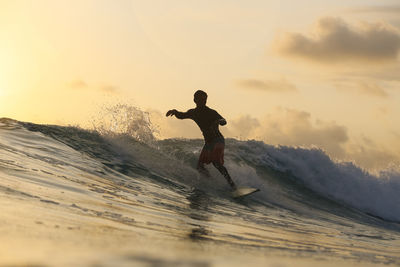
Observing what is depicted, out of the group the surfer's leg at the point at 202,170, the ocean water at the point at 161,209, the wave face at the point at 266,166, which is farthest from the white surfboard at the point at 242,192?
the surfer's leg at the point at 202,170

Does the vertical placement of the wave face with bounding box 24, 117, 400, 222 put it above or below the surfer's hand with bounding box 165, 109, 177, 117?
below

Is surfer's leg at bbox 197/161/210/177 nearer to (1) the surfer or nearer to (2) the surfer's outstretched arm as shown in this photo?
(1) the surfer

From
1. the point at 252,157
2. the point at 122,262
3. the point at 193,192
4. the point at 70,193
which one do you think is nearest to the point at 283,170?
the point at 252,157

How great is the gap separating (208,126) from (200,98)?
2.01ft

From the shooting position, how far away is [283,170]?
17.9 m

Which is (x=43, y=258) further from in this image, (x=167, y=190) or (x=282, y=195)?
(x=282, y=195)

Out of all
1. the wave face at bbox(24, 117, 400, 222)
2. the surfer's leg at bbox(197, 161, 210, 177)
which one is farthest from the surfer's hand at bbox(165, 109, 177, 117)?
the wave face at bbox(24, 117, 400, 222)

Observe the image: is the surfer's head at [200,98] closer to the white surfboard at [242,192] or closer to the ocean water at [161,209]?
the ocean water at [161,209]

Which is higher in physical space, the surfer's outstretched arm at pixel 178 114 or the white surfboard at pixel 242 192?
the surfer's outstretched arm at pixel 178 114

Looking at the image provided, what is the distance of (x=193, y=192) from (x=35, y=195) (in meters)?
4.69

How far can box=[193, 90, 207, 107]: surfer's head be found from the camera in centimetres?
1109

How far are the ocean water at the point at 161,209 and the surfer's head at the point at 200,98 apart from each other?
5.72ft

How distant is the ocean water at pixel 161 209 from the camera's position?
429 cm

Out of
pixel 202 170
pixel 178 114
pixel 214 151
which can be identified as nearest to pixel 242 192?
pixel 214 151
